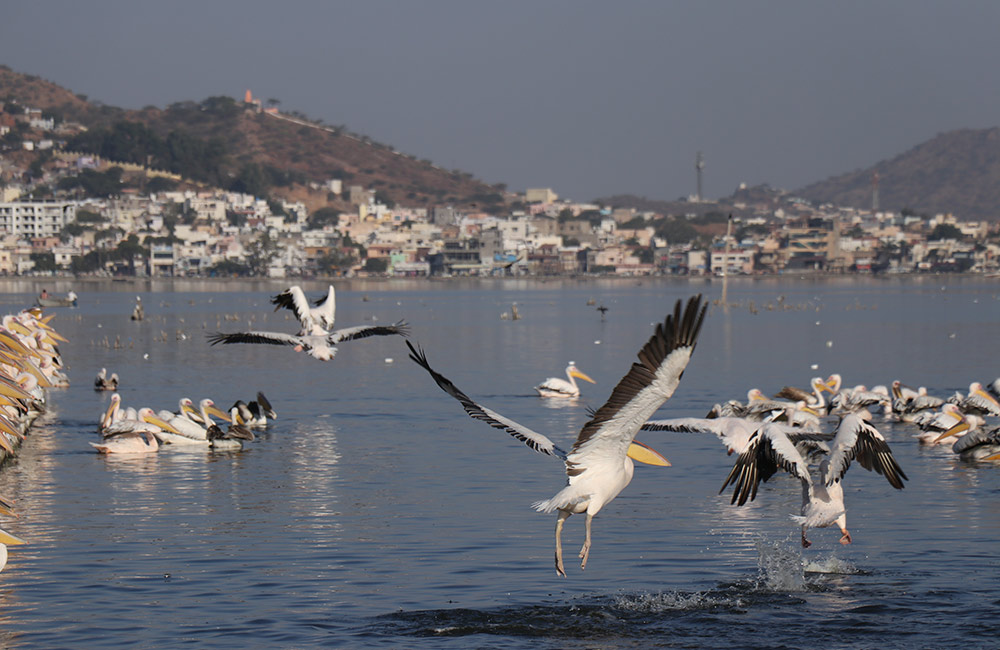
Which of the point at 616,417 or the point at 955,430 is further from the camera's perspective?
the point at 955,430

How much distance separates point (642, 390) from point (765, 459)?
2950 mm

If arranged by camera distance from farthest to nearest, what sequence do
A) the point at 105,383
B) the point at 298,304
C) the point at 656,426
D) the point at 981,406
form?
the point at 105,383 → the point at 981,406 → the point at 298,304 → the point at 656,426

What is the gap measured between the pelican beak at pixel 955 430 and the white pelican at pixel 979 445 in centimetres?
82

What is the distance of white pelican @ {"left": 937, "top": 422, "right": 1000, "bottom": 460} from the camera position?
1756cm

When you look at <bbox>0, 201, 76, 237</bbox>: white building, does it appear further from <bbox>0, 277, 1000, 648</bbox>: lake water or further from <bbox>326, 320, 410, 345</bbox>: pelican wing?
<bbox>326, 320, 410, 345</bbox>: pelican wing

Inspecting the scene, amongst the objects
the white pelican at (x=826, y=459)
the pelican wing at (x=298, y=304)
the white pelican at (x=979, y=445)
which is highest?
the pelican wing at (x=298, y=304)

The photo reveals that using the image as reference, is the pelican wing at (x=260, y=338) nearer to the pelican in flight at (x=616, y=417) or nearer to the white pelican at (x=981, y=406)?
the pelican in flight at (x=616, y=417)

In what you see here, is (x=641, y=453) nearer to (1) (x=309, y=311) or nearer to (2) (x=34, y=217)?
(1) (x=309, y=311)

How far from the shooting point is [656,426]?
39.3 feet

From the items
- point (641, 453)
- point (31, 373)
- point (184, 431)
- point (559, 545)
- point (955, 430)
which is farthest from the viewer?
point (184, 431)

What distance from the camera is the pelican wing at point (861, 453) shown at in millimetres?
11367

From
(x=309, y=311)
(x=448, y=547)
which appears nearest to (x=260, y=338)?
(x=309, y=311)

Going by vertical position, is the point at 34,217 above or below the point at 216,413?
above

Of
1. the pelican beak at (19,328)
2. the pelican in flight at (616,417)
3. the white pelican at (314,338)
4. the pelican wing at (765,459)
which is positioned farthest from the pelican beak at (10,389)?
the pelican beak at (19,328)
